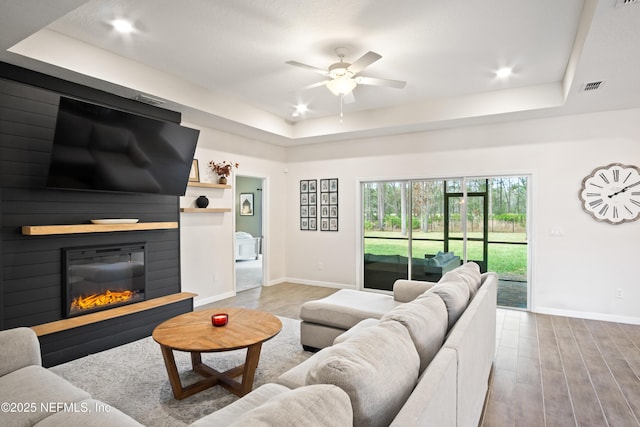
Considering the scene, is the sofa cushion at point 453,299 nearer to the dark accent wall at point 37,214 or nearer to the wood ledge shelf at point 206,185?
the dark accent wall at point 37,214

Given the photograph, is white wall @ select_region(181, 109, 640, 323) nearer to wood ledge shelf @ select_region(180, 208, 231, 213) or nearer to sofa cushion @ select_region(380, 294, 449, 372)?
wood ledge shelf @ select_region(180, 208, 231, 213)

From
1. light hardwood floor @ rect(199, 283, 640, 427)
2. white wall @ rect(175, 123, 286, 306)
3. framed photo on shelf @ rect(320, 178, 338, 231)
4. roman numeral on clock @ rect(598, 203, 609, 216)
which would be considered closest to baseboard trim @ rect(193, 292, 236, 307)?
white wall @ rect(175, 123, 286, 306)

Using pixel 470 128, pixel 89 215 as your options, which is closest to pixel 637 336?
pixel 470 128

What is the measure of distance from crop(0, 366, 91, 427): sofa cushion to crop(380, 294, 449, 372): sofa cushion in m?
1.59

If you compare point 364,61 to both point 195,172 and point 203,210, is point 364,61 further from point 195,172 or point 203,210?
point 203,210

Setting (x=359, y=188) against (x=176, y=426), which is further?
(x=359, y=188)

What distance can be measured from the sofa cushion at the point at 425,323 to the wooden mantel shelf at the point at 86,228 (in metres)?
3.22

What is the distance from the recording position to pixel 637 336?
3834 millimetres

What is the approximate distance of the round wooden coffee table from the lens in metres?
2.39

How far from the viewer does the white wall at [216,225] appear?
4988 mm

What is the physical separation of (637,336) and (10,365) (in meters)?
5.64

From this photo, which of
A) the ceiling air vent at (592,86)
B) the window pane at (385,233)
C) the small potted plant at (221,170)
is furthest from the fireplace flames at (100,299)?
the ceiling air vent at (592,86)

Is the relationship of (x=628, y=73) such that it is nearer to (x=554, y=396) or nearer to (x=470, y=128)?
(x=470, y=128)

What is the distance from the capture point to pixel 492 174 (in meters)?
5.04
